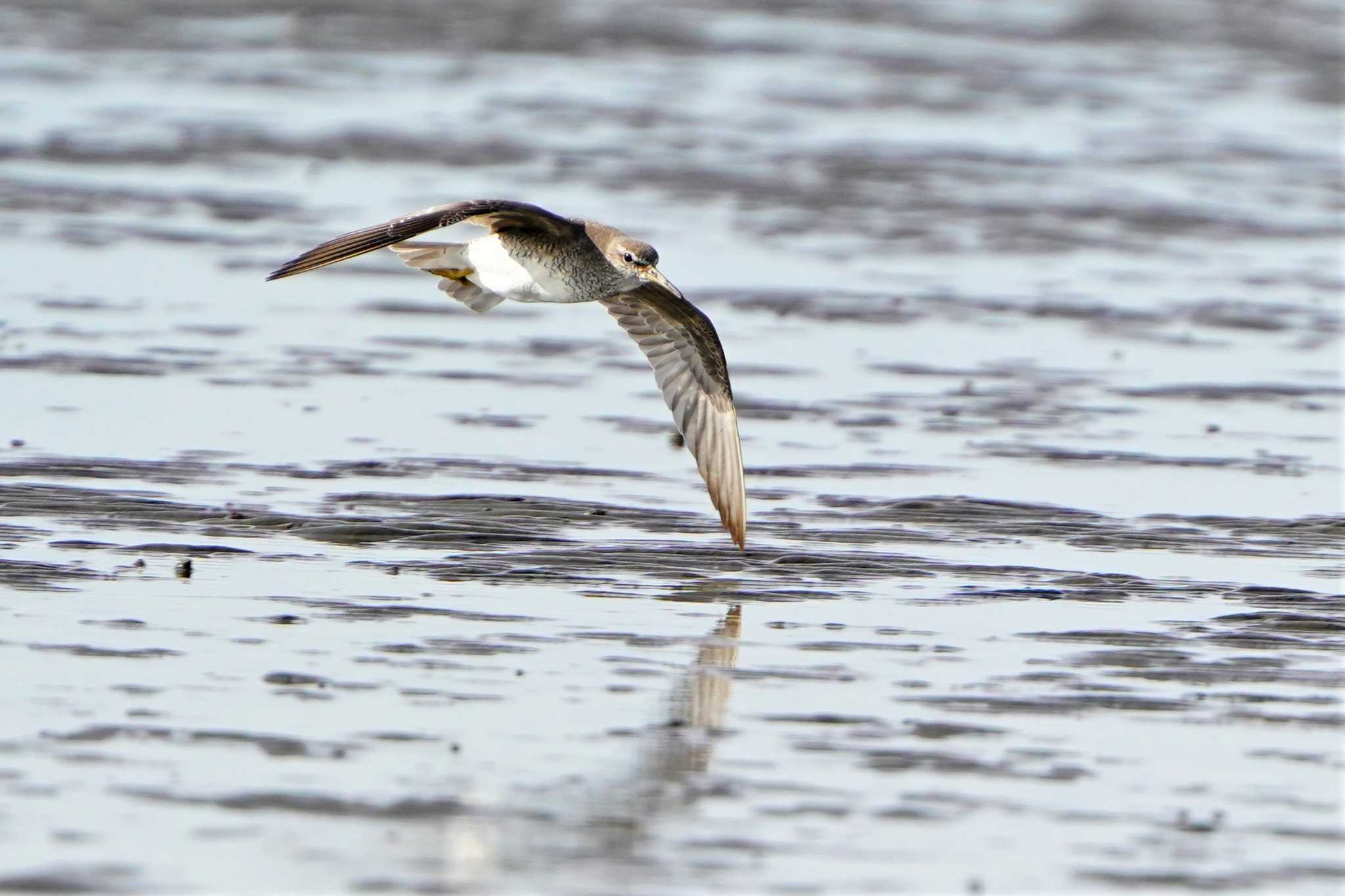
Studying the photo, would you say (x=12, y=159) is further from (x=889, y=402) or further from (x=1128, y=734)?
(x=1128, y=734)

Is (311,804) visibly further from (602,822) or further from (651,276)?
(651,276)

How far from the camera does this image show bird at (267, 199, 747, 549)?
1007cm

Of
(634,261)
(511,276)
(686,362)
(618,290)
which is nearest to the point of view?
(511,276)

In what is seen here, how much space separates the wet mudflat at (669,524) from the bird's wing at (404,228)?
103 centimetres

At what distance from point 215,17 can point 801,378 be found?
54.4ft

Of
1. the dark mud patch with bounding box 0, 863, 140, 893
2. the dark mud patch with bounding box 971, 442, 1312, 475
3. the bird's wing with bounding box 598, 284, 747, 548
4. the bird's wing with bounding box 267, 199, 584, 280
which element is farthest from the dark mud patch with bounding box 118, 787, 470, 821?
the dark mud patch with bounding box 971, 442, 1312, 475

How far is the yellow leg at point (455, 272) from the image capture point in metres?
10.4

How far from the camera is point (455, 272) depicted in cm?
1046

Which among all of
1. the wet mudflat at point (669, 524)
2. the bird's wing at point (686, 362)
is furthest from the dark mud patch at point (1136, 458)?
the bird's wing at point (686, 362)

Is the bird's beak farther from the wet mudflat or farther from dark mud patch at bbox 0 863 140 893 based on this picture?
dark mud patch at bbox 0 863 140 893

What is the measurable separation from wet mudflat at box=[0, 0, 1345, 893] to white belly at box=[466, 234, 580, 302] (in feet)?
2.60

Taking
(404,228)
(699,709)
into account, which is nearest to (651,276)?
(404,228)

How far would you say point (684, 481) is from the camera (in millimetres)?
10883

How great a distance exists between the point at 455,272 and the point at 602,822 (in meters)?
4.43
